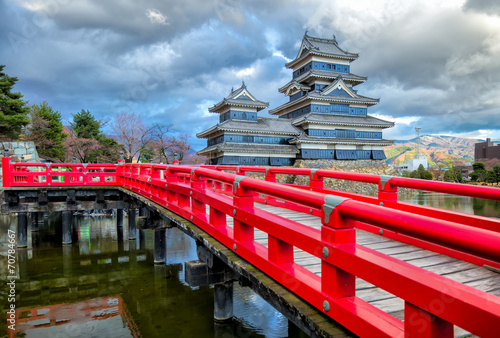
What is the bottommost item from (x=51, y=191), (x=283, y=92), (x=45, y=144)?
(x=51, y=191)

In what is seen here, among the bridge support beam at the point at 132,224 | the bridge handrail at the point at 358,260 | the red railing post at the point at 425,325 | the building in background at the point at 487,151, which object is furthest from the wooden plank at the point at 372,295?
the building in background at the point at 487,151

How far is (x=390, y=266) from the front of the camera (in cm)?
191

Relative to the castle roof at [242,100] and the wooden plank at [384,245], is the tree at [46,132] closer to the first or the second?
the castle roof at [242,100]

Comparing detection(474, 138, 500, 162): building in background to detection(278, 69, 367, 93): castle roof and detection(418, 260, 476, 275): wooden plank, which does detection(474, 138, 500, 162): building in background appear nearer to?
detection(278, 69, 367, 93): castle roof

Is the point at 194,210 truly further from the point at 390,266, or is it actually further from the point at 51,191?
the point at 51,191

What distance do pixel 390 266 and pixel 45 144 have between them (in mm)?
36720

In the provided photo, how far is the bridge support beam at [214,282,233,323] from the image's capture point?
6.40m

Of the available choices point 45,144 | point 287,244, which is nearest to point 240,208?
point 287,244

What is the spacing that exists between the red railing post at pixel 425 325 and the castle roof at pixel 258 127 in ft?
91.6

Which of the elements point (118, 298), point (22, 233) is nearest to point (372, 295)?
point (118, 298)

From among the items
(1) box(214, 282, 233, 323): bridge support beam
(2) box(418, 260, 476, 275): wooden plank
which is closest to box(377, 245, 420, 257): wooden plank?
(2) box(418, 260, 476, 275): wooden plank

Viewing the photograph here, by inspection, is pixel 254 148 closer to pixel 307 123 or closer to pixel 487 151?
pixel 307 123

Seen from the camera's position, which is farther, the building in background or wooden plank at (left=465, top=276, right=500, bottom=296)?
the building in background

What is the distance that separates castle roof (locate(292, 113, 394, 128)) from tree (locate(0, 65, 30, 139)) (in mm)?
24119
